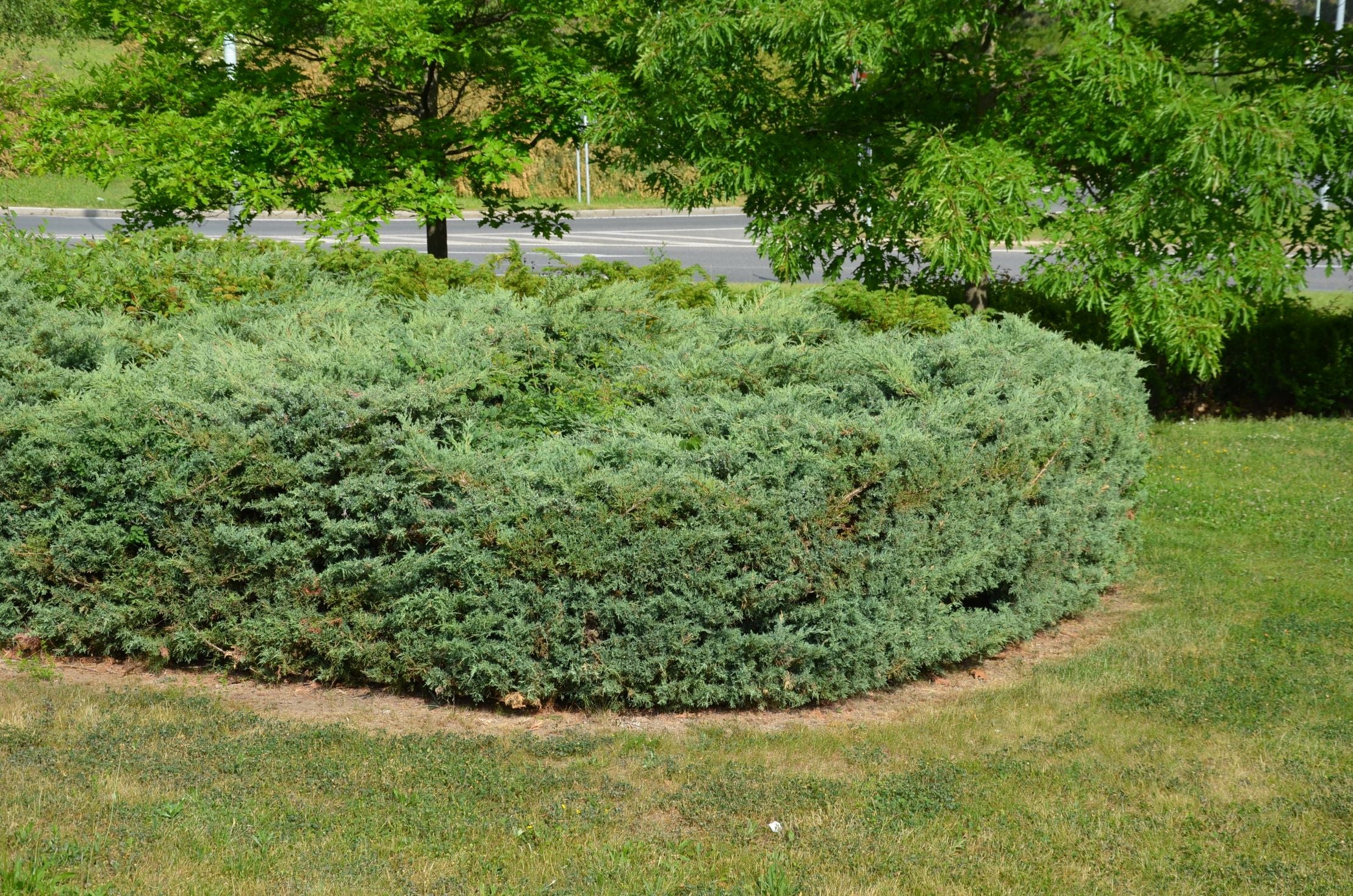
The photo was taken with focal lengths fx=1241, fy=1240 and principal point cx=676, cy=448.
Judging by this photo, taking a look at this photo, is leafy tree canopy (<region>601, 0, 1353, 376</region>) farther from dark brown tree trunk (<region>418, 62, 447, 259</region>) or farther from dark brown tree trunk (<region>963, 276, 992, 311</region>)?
dark brown tree trunk (<region>418, 62, 447, 259</region>)

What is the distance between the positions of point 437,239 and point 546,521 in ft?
22.9

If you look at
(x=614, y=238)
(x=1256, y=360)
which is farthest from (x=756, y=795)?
(x=614, y=238)

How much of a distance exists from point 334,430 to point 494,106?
6026 mm

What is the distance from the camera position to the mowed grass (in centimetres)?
377

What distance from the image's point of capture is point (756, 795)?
431 cm

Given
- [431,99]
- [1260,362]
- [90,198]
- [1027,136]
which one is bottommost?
[1260,362]

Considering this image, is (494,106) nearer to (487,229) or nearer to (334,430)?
(334,430)

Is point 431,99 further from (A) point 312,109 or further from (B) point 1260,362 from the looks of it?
(B) point 1260,362

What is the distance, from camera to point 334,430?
547 centimetres

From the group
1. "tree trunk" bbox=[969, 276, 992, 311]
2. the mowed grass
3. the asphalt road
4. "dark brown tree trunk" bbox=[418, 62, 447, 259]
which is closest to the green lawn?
the asphalt road

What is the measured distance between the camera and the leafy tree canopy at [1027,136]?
7.80 m

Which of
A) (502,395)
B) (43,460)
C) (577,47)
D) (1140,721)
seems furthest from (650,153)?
(1140,721)

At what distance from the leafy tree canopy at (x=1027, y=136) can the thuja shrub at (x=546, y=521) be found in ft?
6.27

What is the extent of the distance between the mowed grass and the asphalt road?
526 inches
